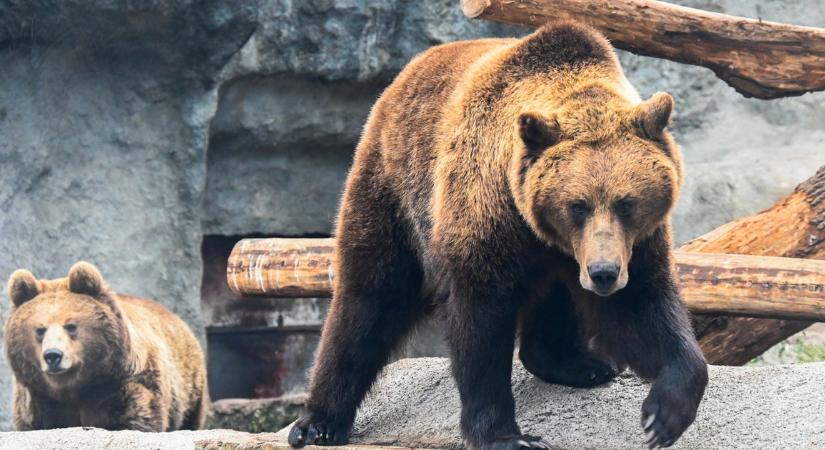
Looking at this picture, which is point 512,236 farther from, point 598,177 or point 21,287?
point 21,287

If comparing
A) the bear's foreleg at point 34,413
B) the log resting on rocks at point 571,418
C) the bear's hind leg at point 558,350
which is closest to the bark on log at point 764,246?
the log resting on rocks at point 571,418

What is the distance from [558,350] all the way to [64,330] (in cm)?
397

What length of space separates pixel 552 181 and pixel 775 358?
516 centimetres

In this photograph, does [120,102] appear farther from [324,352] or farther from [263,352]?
[324,352]

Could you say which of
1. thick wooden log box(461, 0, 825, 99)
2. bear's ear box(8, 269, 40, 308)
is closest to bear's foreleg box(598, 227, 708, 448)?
thick wooden log box(461, 0, 825, 99)

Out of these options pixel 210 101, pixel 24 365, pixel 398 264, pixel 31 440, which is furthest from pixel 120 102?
pixel 398 264

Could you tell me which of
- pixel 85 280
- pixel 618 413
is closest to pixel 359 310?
pixel 618 413

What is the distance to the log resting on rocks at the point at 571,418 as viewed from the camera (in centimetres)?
447

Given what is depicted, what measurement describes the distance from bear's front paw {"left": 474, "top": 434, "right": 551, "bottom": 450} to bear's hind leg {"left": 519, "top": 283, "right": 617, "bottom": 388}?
65 centimetres

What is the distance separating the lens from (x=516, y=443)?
4.28 m

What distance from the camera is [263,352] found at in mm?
10258

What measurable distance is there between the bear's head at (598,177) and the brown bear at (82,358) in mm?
4389

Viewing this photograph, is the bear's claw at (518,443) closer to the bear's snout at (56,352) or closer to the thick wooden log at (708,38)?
the thick wooden log at (708,38)

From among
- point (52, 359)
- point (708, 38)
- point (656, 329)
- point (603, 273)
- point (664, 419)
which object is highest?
point (708, 38)
